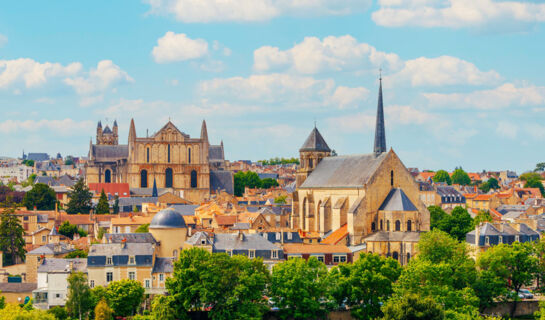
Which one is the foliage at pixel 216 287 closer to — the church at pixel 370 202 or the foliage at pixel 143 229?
the church at pixel 370 202

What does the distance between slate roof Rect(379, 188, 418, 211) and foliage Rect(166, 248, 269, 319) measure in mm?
23304

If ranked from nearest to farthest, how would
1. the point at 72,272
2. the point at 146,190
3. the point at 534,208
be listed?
the point at 72,272 < the point at 534,208 < the point at 146,190

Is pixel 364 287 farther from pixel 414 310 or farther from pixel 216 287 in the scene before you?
pixel 216 287

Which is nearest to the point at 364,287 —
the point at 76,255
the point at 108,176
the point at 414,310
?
the point at 414,310

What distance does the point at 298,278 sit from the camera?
6875 cm

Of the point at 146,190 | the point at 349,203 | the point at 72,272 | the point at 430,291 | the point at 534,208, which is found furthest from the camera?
the point at 146,190

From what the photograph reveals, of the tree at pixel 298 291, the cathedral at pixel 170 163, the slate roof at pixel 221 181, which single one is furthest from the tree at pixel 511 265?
the slate roof at pixel 221 181

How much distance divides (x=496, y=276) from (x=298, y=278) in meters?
17.8

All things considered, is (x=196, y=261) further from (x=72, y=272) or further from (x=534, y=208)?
(x=534, y=208)

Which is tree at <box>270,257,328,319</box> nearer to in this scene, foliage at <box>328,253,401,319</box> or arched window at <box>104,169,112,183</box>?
foliage at <box>328,253,401,319</box>

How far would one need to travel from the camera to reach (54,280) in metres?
73.8

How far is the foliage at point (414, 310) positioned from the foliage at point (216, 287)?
10.8m

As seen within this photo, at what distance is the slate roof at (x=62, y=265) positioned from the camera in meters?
74.5

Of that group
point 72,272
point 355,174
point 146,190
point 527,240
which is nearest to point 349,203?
point 355,174
